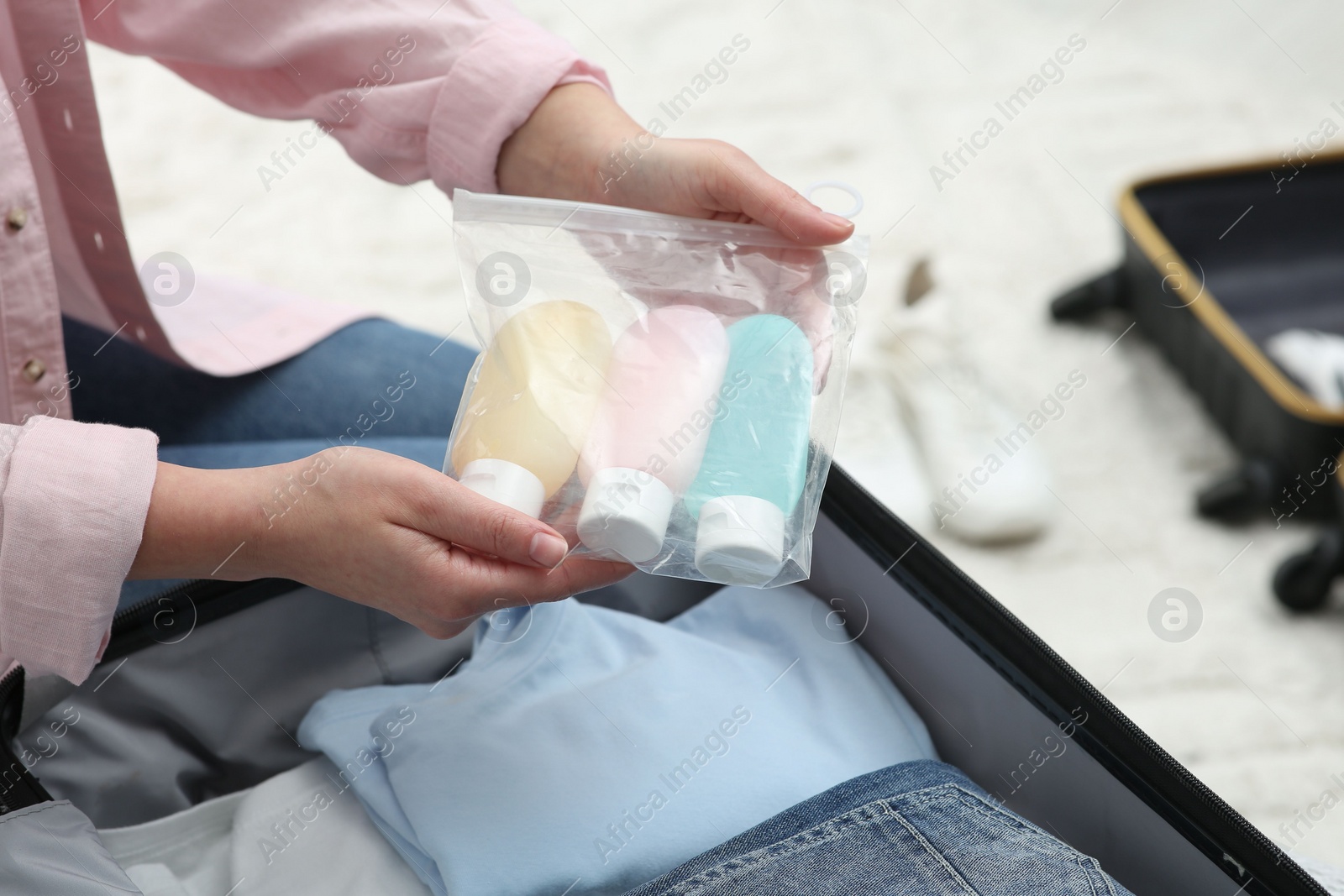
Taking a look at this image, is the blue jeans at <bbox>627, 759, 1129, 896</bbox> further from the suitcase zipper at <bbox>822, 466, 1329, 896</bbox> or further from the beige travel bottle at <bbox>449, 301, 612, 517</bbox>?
the beige travel bottle at <bbox>449, 301, 612, 517</bbox>

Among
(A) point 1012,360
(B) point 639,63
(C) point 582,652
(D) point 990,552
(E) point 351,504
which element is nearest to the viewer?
(E) point 351,504

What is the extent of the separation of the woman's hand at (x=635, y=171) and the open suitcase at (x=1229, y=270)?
0.67m

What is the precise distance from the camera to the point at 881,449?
997 millimetres

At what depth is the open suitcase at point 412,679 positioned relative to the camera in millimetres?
401

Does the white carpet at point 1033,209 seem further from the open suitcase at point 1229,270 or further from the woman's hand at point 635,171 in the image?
the woman's hand at point 635,171

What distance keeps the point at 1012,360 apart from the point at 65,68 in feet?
3.02

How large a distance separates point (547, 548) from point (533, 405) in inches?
3.0

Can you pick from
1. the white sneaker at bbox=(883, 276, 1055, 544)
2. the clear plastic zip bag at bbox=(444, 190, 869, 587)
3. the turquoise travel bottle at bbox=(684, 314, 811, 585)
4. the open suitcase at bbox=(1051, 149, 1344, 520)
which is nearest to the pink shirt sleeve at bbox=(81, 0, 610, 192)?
the clear plastic zip bag at bbox=(444, 190, 869, 587)

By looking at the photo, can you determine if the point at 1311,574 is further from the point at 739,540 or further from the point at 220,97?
the point at 220,97

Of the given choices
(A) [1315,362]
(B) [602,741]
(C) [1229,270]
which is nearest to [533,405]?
(B) [602,741]

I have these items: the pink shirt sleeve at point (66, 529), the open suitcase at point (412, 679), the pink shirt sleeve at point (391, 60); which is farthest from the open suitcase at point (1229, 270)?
the pink shirt sleeve at point (66, 529)

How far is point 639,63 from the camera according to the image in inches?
58.7

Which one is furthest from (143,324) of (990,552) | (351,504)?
(990,552)

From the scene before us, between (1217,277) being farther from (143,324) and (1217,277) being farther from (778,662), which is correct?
(143,324)
